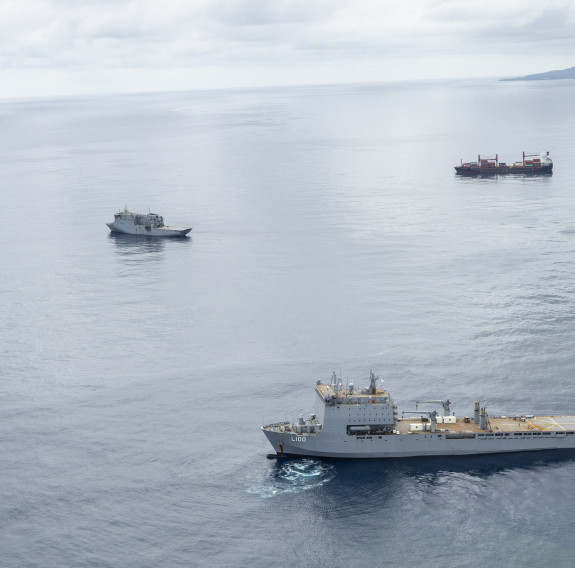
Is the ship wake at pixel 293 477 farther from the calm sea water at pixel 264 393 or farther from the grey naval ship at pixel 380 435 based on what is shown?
the grey naval ship at pixel 380 435

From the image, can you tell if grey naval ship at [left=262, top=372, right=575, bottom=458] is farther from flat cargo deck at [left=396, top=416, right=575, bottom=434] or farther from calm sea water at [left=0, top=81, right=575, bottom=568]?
calm sea water at [left=0, top=81, right=575, bottom=568]

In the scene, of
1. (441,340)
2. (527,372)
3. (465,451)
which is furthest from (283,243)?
(465,451)

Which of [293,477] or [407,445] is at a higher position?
[407,445]

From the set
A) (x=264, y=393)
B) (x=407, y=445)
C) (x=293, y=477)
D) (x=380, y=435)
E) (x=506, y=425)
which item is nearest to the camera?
(x=293, y=477)

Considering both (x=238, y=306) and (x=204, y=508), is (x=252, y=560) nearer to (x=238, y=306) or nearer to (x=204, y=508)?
(x=204, y=508)

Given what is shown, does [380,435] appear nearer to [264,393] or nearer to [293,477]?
[293,477]

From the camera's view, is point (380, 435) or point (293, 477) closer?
point (293, 477)

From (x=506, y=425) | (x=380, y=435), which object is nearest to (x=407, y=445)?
(x=380, y=435)

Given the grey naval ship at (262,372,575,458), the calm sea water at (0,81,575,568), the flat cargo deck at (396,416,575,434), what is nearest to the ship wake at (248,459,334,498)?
the calm sea water at (0,81,575,568)
